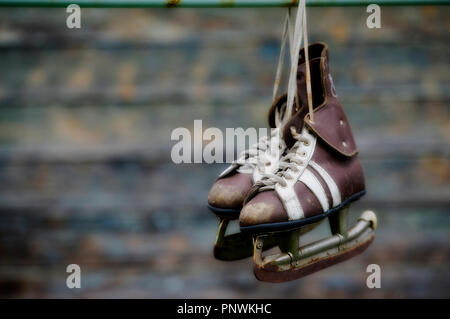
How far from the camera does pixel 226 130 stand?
1385 millimetres

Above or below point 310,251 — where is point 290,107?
above

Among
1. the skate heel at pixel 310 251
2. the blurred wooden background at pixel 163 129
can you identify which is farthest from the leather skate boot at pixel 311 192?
the blurred wooden background at pixel 163 129

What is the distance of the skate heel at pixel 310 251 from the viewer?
61 centimetres

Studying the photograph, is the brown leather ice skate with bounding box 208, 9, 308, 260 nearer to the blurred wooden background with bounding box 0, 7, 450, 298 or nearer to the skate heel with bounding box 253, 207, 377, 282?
the skate heel with bounding box 253, 207, 377, 282

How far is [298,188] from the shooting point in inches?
24.9

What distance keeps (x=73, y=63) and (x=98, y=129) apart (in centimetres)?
19

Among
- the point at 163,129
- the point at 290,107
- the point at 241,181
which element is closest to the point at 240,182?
the point at 241,181

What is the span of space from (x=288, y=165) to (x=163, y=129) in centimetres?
79

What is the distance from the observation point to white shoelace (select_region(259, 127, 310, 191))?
628 mm

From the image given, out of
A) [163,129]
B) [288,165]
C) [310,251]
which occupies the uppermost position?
[163,129]

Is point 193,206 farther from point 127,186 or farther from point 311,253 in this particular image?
point 311,253

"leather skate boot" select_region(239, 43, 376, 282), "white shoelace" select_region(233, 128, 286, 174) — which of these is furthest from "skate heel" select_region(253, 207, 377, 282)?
"white shoelace" select_region(233, 128, 286, 174)

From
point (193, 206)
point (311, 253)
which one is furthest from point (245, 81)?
point (311, 253)

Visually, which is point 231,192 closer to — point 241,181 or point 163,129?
point 241,181
